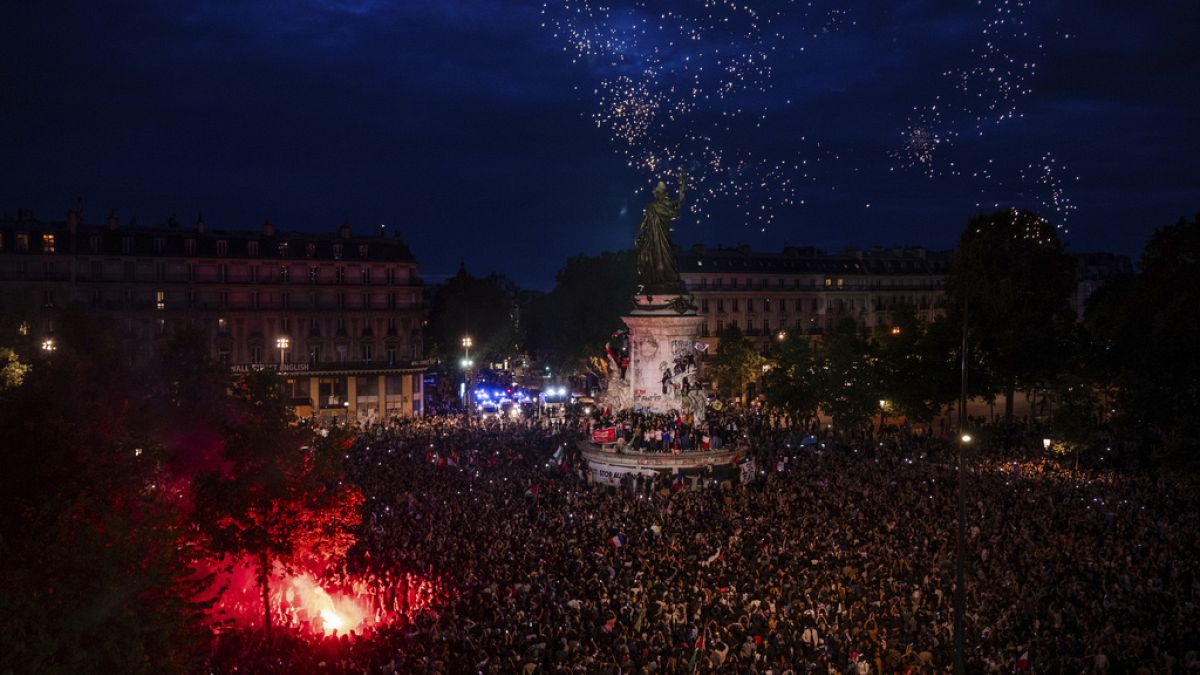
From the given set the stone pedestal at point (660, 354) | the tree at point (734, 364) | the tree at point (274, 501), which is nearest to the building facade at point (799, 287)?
the tree at point (734, 364)

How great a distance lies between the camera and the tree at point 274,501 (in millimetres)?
23922

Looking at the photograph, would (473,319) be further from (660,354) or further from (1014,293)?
(1014,293)

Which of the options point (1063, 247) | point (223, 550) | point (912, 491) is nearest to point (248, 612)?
point (223, 550)

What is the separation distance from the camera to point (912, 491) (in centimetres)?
3089

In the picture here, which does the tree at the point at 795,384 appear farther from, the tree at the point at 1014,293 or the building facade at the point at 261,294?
the building facade at the point at 261,294

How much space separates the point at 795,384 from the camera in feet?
176

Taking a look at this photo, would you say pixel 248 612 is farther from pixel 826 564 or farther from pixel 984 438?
pixel 984 438

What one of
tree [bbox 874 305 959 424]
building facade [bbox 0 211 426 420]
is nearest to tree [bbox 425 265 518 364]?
building facade [bbox 0 211 426 420]

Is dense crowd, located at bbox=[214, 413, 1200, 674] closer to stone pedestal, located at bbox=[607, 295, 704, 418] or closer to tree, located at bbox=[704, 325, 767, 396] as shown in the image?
stone pedestal, located at bbox=[607, 295, 704, 418]

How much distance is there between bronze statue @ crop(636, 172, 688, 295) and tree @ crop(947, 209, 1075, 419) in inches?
586

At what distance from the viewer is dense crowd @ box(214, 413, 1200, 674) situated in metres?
18.4

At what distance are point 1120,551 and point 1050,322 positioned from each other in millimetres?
33252

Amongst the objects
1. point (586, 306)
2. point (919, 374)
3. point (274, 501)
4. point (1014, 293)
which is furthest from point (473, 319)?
point (274, 501)

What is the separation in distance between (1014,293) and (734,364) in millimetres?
24790
